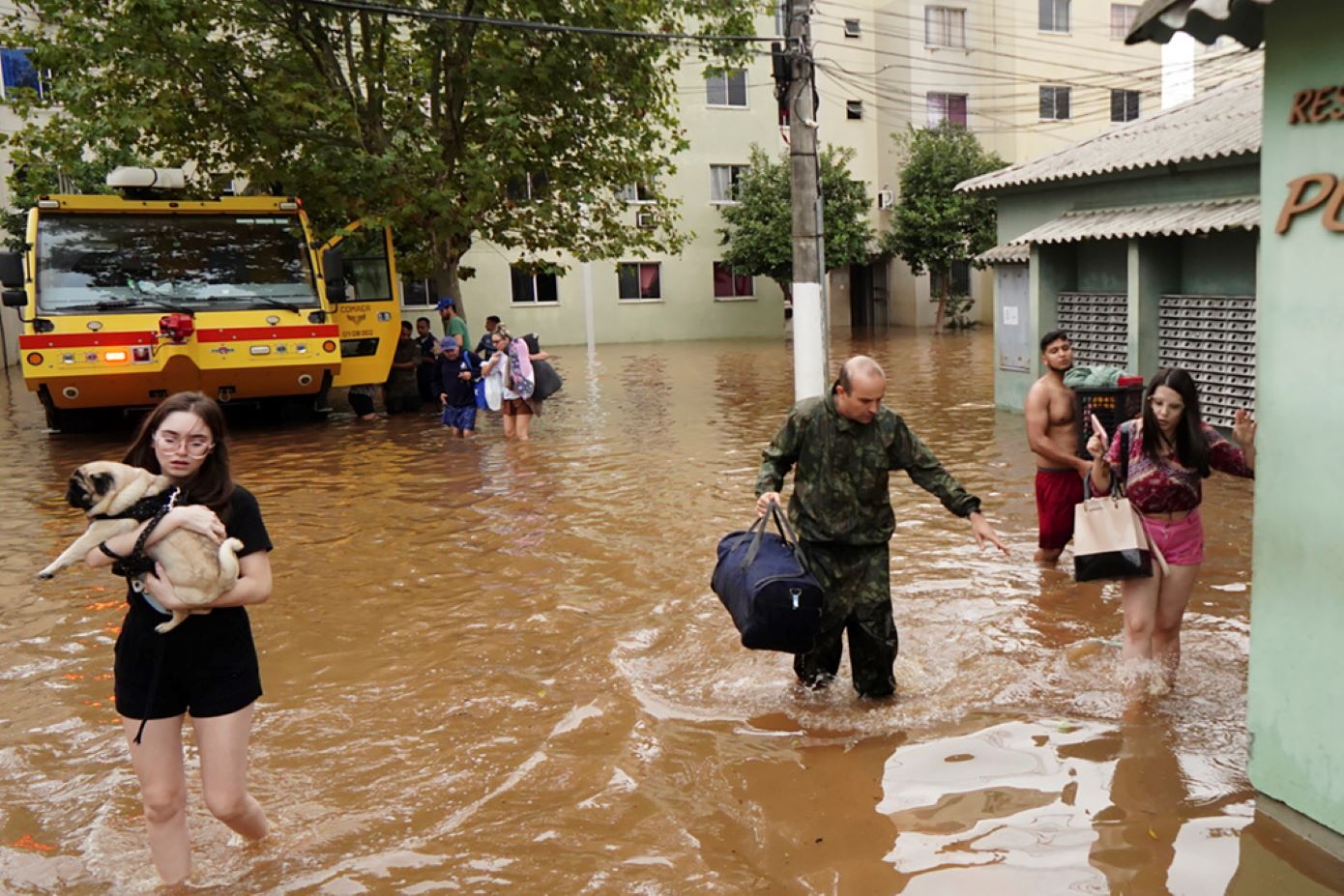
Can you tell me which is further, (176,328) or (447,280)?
(447,280)

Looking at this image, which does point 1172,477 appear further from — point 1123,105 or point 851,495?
point 1123,105

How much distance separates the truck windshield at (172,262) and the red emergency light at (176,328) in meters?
0.58

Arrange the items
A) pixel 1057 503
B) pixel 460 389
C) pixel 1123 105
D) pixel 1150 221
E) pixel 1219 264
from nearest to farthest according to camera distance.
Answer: pixel 1057 503
pixel 1219 264
pixel 1150 221
pixel 460 389
pixel 1123 105

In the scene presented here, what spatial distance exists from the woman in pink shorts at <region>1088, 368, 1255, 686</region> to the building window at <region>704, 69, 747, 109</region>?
3448 centimetres

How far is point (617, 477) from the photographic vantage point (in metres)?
12.5

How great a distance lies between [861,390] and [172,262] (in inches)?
509

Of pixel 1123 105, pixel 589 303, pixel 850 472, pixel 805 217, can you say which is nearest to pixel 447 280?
pixel 805 217

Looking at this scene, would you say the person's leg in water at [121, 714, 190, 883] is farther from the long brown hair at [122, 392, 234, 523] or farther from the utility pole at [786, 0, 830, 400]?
the utility pole at [786, 0, 830, 400]

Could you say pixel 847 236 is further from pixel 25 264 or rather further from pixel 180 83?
pixel 25 264

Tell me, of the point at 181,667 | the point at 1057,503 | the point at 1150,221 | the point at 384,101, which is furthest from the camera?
the point at 384,101

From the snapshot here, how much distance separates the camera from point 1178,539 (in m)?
5.43

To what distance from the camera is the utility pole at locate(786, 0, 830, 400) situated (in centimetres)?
1305

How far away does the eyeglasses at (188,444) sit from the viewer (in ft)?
13.2

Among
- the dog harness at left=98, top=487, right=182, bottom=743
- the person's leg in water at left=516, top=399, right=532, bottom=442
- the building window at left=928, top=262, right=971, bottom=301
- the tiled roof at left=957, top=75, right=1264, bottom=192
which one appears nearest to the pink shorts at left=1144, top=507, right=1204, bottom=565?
the dog harness at left=98, top=487, right=182, bottom=743
